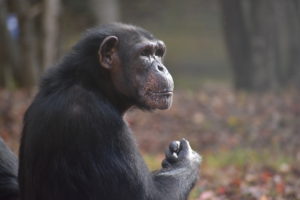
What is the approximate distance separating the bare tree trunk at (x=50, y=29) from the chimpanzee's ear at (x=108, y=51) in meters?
9.13

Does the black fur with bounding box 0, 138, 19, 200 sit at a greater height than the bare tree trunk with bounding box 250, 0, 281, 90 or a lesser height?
greater

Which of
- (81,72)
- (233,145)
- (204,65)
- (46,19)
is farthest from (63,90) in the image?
(204,65)

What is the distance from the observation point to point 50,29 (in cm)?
1591

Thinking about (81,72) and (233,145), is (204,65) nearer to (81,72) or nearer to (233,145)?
(233,145)

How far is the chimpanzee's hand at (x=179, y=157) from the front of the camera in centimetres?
690

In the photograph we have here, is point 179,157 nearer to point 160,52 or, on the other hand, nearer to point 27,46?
point 160,52

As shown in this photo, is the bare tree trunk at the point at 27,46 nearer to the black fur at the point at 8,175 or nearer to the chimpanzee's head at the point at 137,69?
the black fur at the point at 8,175

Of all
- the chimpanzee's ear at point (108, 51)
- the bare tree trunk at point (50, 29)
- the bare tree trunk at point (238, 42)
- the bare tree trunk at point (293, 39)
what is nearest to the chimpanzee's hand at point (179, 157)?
the chimpanzee's ear at point (108, 51)

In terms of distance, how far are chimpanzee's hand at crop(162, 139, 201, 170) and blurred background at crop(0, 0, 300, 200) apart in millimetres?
1564

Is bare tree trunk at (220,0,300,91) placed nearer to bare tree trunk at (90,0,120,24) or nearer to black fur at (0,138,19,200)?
bare tree trunk at (90,0,120,24)

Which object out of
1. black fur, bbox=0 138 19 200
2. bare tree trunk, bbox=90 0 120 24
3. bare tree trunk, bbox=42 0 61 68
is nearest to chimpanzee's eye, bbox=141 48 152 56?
black fur, bbox=0 138 19 200

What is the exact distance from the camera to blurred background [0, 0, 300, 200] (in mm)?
10406

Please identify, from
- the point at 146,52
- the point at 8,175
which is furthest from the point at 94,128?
the point at 8,175

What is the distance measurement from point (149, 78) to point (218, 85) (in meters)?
13.8
